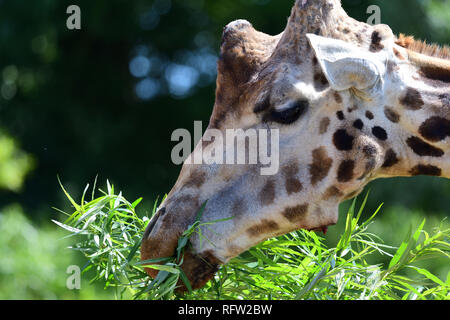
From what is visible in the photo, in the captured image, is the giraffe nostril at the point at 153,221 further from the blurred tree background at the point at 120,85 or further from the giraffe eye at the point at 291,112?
the blurred tree background at the point at 120,85

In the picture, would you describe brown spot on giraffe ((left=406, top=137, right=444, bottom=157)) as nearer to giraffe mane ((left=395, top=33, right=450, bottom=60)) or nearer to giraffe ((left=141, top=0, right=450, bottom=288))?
giraffe ((left=141, top=0, right=450, bottom=288))

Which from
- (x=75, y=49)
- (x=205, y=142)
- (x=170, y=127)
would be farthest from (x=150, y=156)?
(x=205, y=142)

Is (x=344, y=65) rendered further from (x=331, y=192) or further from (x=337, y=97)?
(x=331, y=192)

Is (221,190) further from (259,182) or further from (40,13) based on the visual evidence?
(40,13)

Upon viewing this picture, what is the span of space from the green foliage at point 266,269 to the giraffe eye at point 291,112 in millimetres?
408

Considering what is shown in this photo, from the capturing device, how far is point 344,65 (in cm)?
239

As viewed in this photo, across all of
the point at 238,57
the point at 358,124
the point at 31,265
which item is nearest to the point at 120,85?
the point at 31,265

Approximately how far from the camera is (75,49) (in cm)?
1128

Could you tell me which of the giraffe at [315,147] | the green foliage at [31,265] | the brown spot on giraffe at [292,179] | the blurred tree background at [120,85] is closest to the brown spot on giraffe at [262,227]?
the giraffe at [315,147]

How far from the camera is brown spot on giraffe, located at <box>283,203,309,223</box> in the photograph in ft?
8.06

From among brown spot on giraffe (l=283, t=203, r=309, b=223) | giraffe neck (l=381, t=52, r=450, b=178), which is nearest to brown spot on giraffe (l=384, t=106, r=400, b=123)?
giraffe neck (l=381, t=52, r=450, b=178)

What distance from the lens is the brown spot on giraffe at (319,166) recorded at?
2.45 meters

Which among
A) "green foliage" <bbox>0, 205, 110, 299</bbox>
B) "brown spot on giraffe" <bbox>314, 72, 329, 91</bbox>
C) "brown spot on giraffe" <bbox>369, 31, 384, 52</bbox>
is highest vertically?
"brown spot on giraffe" <bbox>369, 31, 384, 52</bbox>

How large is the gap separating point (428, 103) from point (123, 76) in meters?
9.05
